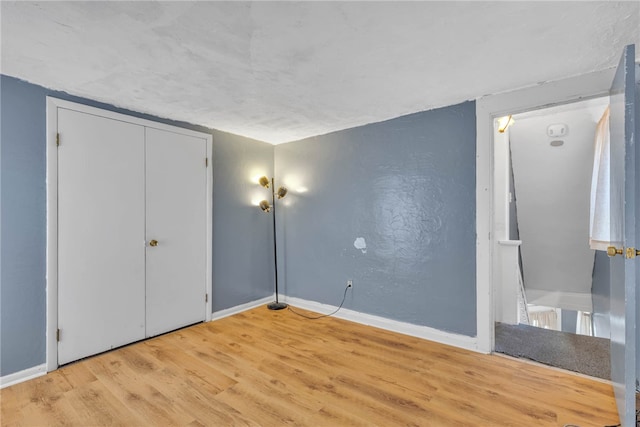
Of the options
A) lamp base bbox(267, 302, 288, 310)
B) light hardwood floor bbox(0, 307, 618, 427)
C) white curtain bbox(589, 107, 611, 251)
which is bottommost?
light hardwood floor bbox(0, 307, 618, 427)

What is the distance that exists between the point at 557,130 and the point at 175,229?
4.64m

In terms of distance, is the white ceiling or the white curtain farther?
the white curtain

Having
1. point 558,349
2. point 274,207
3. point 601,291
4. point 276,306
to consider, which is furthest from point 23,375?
point 601,291

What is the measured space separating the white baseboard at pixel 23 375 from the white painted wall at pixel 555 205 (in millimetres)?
5358

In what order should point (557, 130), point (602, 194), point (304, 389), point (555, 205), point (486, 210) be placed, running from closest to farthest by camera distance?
point (304, 389) → point (486, 210) → point (602, 194) → point (557, 130) → point (555, 205)

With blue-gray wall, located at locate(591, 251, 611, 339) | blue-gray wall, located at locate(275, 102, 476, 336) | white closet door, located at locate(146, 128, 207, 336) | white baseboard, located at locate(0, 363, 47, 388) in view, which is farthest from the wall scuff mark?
white baseboard, located at locate(0, 363, 47, 388)

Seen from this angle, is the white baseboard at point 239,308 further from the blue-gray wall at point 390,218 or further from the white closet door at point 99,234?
the white closet door at point 99,234

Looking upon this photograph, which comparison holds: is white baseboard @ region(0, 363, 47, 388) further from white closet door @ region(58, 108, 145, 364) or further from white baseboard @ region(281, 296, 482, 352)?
white baseboard @ region(281, 296, 482, 352)

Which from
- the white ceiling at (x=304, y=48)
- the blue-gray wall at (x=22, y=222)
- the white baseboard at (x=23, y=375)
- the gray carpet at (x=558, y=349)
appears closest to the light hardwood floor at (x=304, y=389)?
the white baseboard at (x=23, y=375)

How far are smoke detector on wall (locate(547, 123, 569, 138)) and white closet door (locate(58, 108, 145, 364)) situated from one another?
4.66 m

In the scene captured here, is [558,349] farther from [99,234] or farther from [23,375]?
[23,375]

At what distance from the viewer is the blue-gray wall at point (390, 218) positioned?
261cm

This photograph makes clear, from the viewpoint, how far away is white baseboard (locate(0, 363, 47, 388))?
202 centimetres

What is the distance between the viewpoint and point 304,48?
5.61 ft
